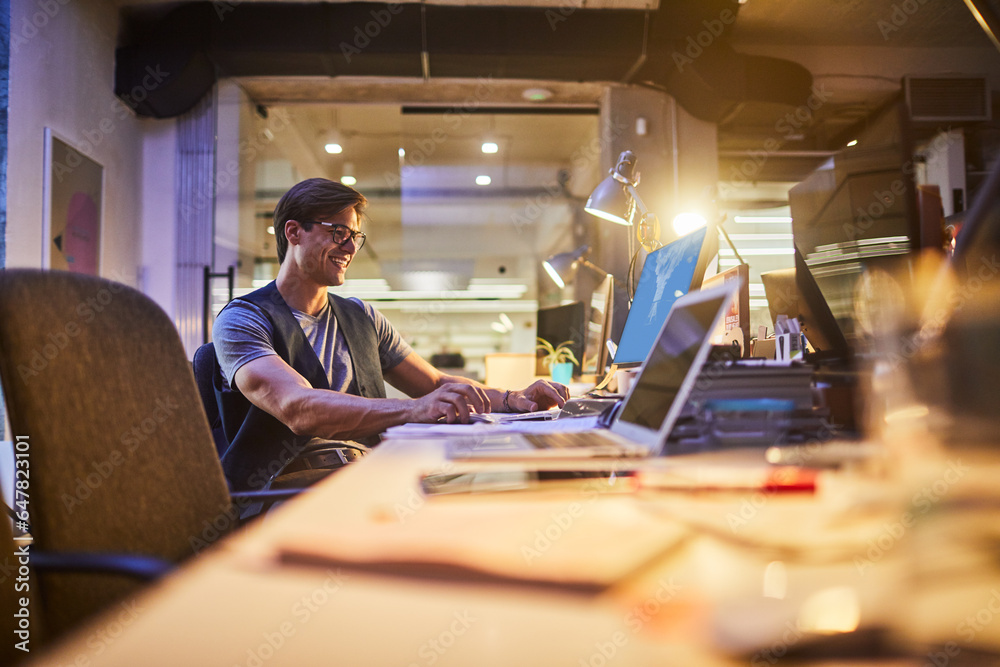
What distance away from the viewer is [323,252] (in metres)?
1.90

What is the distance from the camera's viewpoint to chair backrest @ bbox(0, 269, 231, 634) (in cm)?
66

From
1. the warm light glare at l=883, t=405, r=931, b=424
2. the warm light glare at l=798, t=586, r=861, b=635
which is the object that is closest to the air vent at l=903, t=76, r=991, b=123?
the warm light glare at l=883, t=405, r=931, b=424

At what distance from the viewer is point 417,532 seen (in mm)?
446

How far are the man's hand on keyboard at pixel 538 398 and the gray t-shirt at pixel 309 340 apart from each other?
1.70 ft

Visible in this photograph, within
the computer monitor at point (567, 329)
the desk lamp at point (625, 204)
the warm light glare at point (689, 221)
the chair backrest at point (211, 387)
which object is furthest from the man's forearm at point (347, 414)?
the computer monitor at point (567, 329)

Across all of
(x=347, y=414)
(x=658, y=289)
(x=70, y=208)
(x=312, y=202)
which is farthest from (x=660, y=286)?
(x=70, y=208)

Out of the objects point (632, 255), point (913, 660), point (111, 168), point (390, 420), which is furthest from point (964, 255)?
point (111, 168)

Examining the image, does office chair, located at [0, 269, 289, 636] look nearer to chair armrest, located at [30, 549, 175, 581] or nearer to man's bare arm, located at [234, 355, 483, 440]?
chair armrest, located at [30, 549, 175, 581]

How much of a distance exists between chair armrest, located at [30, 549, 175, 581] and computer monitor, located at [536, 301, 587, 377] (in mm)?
2699

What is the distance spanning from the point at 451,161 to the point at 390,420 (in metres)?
5.28

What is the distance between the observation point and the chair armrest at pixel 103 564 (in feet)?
2.03

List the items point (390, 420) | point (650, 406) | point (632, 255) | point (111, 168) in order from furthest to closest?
point (111, 168), point (632, 255), point (390, 420), point (650, 406)

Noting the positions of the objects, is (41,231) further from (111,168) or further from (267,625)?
(267,625)

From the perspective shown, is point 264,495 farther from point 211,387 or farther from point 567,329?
point 567,329
